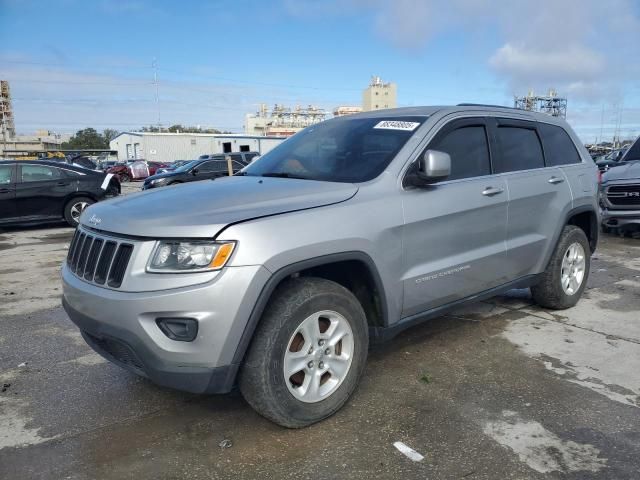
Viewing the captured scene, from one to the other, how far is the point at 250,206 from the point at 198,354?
0.81 m

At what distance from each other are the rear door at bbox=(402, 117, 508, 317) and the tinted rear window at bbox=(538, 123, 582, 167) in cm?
100

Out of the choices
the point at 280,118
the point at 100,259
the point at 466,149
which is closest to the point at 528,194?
the point at 466,149

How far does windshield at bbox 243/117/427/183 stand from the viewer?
141 inches

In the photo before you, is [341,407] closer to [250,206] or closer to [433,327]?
[250,206]

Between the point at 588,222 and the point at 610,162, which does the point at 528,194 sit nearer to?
the point at 588,222

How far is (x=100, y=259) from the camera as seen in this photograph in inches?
116

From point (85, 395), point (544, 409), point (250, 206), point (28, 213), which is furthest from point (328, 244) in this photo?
point (28, 213)

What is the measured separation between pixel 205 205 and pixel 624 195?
848 cm

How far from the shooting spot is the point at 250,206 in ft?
9.48

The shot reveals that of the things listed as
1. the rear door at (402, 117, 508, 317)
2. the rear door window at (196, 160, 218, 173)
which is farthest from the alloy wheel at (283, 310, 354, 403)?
the rear door window at (196, 160, 218, 173)

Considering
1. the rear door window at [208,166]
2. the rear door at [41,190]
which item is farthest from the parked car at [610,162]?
the rear door window at [208,166]

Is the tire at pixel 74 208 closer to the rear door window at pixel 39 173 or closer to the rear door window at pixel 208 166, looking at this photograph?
the rear door window at pixel 39 173

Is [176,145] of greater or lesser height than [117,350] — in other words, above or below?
above

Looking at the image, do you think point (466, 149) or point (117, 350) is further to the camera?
point (466, 149)
